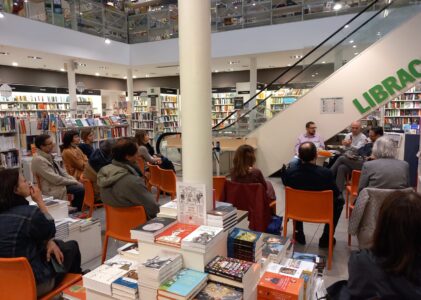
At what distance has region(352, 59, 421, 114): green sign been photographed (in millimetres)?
5668

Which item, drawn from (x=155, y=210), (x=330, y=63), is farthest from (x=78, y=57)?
(x=155, y=210)

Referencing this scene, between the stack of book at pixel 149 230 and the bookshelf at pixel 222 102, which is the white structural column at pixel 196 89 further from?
the bookshelf at pixel 222 102

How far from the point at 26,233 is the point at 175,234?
0.96 meters

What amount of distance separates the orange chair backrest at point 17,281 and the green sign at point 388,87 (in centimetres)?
618

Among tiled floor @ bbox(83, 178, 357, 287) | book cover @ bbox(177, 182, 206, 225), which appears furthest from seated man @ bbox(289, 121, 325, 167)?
book cover @ bbox(177, 182, 206, 225)

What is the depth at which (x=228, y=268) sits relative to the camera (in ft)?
4.83

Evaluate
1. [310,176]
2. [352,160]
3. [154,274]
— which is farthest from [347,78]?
[154,274]

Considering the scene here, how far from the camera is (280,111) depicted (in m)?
6.94

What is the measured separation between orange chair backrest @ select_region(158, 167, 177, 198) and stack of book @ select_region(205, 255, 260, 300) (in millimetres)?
3080

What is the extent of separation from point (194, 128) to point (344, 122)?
17.6ft

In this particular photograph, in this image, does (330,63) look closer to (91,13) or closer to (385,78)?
(385,78)

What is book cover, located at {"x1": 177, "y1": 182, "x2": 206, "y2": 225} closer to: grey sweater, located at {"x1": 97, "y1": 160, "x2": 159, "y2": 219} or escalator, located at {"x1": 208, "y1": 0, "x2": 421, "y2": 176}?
grey sweater, located at {"x1": 97, "y1": 160, "x2": 159, "y2": 219}

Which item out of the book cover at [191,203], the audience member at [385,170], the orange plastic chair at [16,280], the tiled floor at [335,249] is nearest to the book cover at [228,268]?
the book cover at [191,203]

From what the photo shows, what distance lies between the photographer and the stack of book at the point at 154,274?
4.58ft
